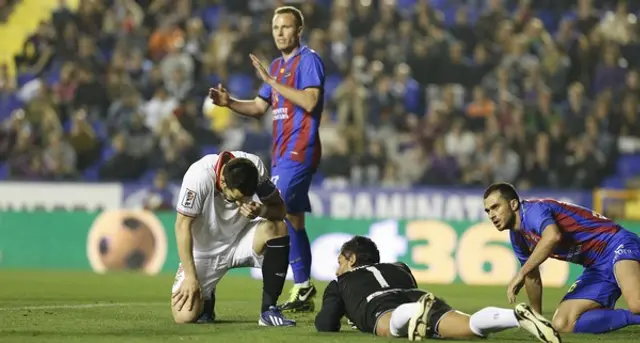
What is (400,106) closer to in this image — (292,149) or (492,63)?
(492,63)

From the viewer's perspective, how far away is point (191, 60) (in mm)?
21734

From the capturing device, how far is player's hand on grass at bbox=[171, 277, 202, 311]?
8.19 meters

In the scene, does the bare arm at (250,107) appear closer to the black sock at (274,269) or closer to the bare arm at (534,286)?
the black sock at (274,269)

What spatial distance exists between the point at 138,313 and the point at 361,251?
96.3 inches

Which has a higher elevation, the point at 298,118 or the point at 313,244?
the point at 298,118

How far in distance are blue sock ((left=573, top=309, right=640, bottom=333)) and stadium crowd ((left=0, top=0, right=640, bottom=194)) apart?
421 inches

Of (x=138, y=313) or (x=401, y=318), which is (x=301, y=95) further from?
(x=401, y=318)

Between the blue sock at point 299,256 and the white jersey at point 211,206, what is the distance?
42.3 inches

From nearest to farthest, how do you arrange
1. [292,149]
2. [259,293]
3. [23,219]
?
1. [292,149]
2. [259,293]
3. [23,219]

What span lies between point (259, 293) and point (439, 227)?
189 inches

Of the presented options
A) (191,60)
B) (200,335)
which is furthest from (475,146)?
(200,335)

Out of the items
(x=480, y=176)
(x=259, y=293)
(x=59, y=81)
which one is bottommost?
(x=259, y=293)

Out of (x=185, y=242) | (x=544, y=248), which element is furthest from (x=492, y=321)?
(x=185, y=242)

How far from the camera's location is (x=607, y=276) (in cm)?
879
